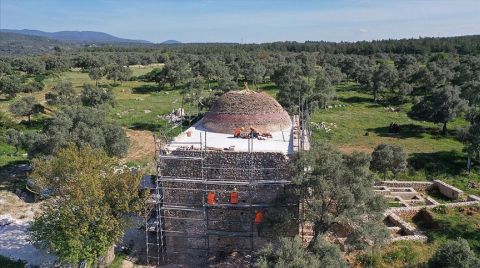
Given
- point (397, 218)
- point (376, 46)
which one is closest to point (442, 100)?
point (397, 218)

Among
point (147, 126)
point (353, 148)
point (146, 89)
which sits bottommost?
point (353, 148)

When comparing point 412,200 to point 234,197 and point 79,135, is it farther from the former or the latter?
point 79,135

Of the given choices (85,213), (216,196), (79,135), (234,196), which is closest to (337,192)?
(234,196)

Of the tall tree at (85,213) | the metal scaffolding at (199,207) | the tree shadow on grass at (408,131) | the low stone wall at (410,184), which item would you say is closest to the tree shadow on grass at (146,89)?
the tree shadow on grass at (408,131)

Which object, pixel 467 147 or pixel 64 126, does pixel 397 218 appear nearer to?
pixel 467 147

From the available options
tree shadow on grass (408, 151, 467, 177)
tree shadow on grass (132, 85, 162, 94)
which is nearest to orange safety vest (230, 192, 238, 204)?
tree shadow on grass (408, 151, 467, 177)
